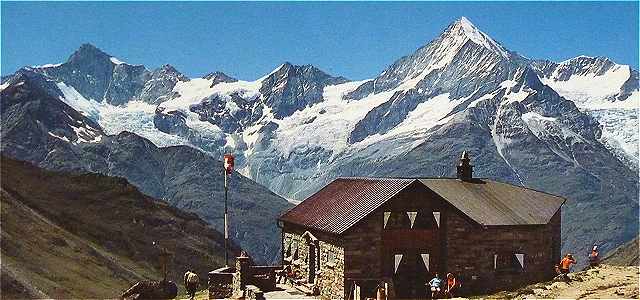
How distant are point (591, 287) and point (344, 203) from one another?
1944cm

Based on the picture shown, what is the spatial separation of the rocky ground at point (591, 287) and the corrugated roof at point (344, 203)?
405 inches

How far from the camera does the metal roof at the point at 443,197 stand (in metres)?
57.8

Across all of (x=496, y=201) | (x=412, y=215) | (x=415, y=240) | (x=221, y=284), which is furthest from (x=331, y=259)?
(x=496, y=201)

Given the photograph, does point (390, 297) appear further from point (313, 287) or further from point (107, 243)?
point (107, 243)

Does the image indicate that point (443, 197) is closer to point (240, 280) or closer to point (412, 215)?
point (412, 215)

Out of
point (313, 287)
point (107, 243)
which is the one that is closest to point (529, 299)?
point (313, 287)

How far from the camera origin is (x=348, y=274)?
5475 cm

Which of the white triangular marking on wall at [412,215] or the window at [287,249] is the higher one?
the white triangular marking on wall at [412,215]

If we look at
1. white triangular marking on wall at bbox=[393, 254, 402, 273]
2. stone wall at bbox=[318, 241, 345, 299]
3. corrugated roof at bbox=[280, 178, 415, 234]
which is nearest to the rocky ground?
white triangular marking on wall at bbox=[393, 254, 402, 273]

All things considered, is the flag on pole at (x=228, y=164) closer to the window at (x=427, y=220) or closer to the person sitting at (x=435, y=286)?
the window at (x=427, y=220)

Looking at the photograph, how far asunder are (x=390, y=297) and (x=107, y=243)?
98.2m

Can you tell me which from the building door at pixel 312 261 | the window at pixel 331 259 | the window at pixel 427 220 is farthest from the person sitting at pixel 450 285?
the building door at pixel 312 261

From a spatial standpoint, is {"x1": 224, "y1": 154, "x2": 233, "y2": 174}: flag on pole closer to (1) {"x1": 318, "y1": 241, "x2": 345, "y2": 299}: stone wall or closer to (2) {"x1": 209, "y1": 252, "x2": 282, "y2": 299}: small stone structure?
(2) {"x1": 209, "y1": 252, "x2": 282, "y2": 299}: small stone structure

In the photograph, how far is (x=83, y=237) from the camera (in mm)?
132750
